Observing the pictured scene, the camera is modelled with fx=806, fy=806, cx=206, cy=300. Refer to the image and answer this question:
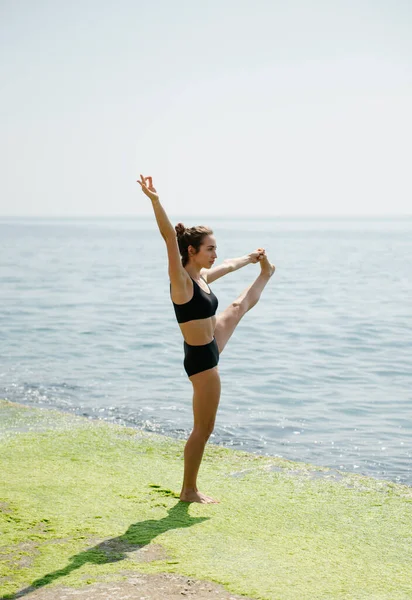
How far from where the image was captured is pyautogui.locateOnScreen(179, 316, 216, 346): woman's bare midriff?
18.6 feet

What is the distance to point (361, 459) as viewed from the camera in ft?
28.4

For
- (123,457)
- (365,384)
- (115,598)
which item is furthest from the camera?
(365,384)

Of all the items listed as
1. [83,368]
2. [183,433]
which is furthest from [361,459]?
[83,368]

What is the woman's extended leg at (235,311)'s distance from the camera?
6117 millimetres

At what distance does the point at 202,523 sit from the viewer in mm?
5281

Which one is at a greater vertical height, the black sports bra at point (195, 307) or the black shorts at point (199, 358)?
the black sports bra at point (195, 307)

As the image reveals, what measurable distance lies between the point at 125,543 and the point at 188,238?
212 centimetres

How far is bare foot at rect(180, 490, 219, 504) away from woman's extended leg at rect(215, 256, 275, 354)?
1.07 metres

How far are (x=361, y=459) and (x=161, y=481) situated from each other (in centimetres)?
311

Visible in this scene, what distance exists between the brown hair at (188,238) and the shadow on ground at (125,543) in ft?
5.75

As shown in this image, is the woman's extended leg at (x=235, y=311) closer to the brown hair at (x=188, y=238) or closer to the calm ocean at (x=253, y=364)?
the brown hair at (x=188, y=238)

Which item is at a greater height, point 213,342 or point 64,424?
point 213,342

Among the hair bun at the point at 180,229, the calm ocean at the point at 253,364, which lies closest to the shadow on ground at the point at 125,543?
the hair bun at the point at 180,229

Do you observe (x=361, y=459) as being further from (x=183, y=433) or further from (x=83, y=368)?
(x=83, y=368)
